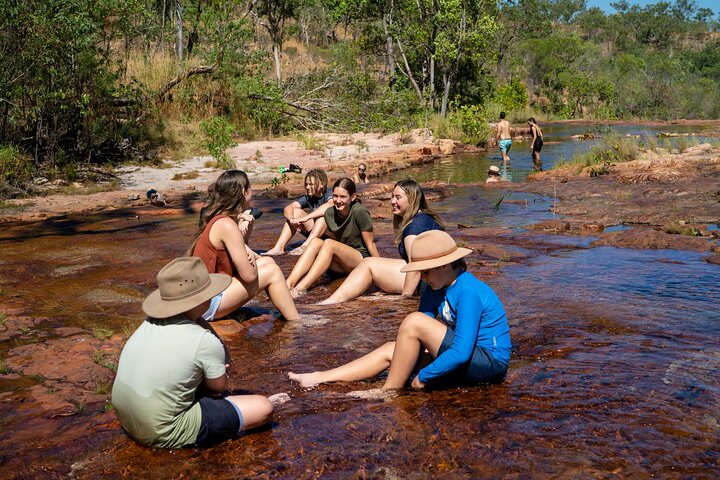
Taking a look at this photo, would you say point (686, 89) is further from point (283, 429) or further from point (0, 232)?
point (283, 429)

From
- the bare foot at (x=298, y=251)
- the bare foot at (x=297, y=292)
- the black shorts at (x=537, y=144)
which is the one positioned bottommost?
the bare foot at (x=297, y=292)

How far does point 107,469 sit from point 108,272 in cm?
511

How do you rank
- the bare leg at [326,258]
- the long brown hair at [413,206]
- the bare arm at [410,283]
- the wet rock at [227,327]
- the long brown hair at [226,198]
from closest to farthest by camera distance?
the long brown hair at [226,198] → the wet rock at [227,327] → the long brown hair at [413,206] → the bare arm at [410,283] → the bare leg at [326,258]

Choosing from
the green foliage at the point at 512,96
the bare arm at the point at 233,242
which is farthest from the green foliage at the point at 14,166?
the green foliage at the point at 512,96

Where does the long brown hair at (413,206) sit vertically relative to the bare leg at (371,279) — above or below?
above

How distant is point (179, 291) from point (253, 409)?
78 cm

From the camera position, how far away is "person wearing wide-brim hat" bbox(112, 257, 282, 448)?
3564 millimetres

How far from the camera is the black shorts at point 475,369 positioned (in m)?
4.31

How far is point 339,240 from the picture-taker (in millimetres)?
7961

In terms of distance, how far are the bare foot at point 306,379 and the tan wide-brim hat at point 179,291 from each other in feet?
3.91

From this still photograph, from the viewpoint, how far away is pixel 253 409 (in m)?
3.89

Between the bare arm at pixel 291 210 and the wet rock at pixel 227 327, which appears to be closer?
the wet rock at pixel 227 327

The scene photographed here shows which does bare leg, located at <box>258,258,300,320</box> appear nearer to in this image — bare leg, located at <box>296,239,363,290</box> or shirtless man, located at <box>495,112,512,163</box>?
bare leg, located at <box>296,239,363,290</box>

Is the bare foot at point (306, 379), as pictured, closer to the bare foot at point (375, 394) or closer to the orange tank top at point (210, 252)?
the bare foot at point (375, 394)
